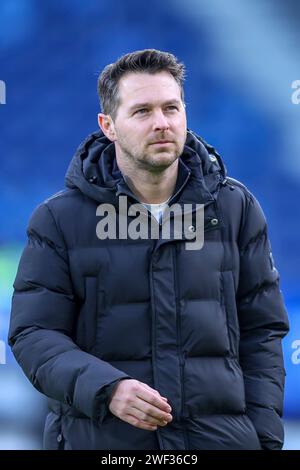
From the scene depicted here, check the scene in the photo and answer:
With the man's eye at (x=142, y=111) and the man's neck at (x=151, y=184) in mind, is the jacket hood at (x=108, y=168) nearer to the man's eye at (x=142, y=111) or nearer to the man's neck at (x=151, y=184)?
the man's neck at (x=151, y=184)

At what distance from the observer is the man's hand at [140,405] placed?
162cm

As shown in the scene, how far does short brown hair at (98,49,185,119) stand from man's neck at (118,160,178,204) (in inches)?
6.1

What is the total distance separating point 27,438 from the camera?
9.25 ft

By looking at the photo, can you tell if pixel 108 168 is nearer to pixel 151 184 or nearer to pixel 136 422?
pixel 151 184

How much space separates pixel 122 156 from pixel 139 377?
0.49 metres

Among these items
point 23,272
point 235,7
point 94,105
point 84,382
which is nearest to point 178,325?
point 84,382

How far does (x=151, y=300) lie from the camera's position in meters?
1.78

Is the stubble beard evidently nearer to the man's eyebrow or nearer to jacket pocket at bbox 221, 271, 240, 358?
the man's eyebrow

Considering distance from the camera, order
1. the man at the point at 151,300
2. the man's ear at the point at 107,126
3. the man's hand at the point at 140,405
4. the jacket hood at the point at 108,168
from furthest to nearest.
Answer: the man's ear at the point at 107,126
the jacket hood at the point at 108,168
the man at the point at 151,300
the man's hand at the point at 140,405

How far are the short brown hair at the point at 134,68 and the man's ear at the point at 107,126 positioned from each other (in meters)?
0.01

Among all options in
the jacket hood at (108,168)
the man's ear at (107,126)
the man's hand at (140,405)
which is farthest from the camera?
the man's ear at (107,126)

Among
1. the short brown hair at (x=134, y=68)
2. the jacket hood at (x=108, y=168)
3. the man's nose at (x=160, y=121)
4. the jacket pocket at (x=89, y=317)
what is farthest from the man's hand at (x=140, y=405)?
the short brown hair at (x=134, y=68)

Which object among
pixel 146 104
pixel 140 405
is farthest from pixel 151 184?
pixel 140 405

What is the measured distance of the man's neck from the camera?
74.8 inches
